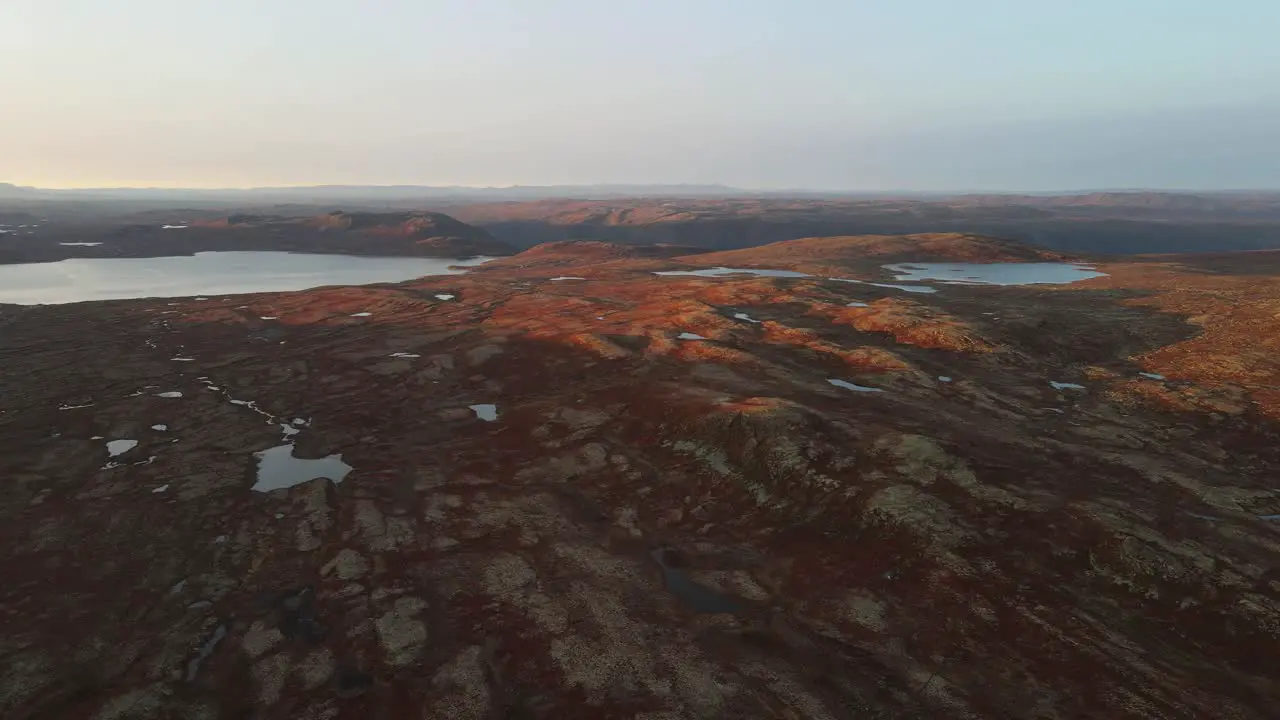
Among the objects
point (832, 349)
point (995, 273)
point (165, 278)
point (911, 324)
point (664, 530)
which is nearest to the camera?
point (664, 530)

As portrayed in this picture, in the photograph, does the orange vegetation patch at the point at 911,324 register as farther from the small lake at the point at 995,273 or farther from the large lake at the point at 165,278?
the large lake at the point at 165,278

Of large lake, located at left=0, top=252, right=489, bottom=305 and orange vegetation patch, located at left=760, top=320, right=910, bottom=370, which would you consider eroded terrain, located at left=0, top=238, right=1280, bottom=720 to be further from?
large lake, located at left=0, top=252, right=489, bottom=305

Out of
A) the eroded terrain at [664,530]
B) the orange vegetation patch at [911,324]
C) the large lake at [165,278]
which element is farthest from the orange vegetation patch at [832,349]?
the large lake at [165,278]

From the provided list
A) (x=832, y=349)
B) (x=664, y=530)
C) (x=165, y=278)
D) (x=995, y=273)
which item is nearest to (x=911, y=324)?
(x=832, y=349)

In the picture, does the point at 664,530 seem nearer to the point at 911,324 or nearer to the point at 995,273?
the point at 911,324

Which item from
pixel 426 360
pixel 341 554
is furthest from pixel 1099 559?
pixel 426 360

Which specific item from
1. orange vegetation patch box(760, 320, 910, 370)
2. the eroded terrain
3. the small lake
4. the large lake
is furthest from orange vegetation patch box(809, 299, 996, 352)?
the large lake
